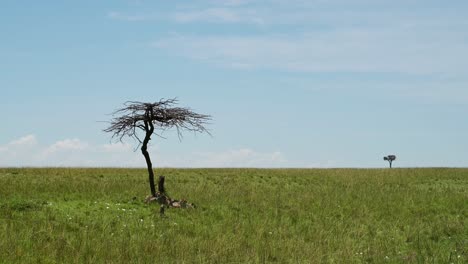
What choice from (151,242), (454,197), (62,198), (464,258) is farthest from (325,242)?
(454,197)

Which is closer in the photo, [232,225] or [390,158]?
[232,225]

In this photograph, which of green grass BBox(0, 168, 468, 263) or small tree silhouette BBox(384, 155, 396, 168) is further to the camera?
small tree silhouette BBox(384, 155, 396, 168)

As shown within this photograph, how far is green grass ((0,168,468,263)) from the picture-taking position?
15.8 meters

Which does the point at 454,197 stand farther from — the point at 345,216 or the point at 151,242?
the point at 151,242

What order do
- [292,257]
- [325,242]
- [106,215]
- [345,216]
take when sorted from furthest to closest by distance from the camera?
[345,216], [106,215], [325,242], [292,257]

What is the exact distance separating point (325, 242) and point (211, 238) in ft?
13.1

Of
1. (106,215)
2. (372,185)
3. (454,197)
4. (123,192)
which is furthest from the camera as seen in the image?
(372,185)

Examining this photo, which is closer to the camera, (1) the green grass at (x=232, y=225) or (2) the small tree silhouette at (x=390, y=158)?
(1) the green grass at (x=232, y=225)

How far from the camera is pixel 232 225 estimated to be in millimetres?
21328

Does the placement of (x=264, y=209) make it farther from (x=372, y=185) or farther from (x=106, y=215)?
(x=372, y=185)

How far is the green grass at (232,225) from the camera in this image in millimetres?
15828

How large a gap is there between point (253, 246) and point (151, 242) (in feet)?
10.5

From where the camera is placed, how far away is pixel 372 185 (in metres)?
40.1

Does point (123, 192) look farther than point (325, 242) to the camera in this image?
Yes
